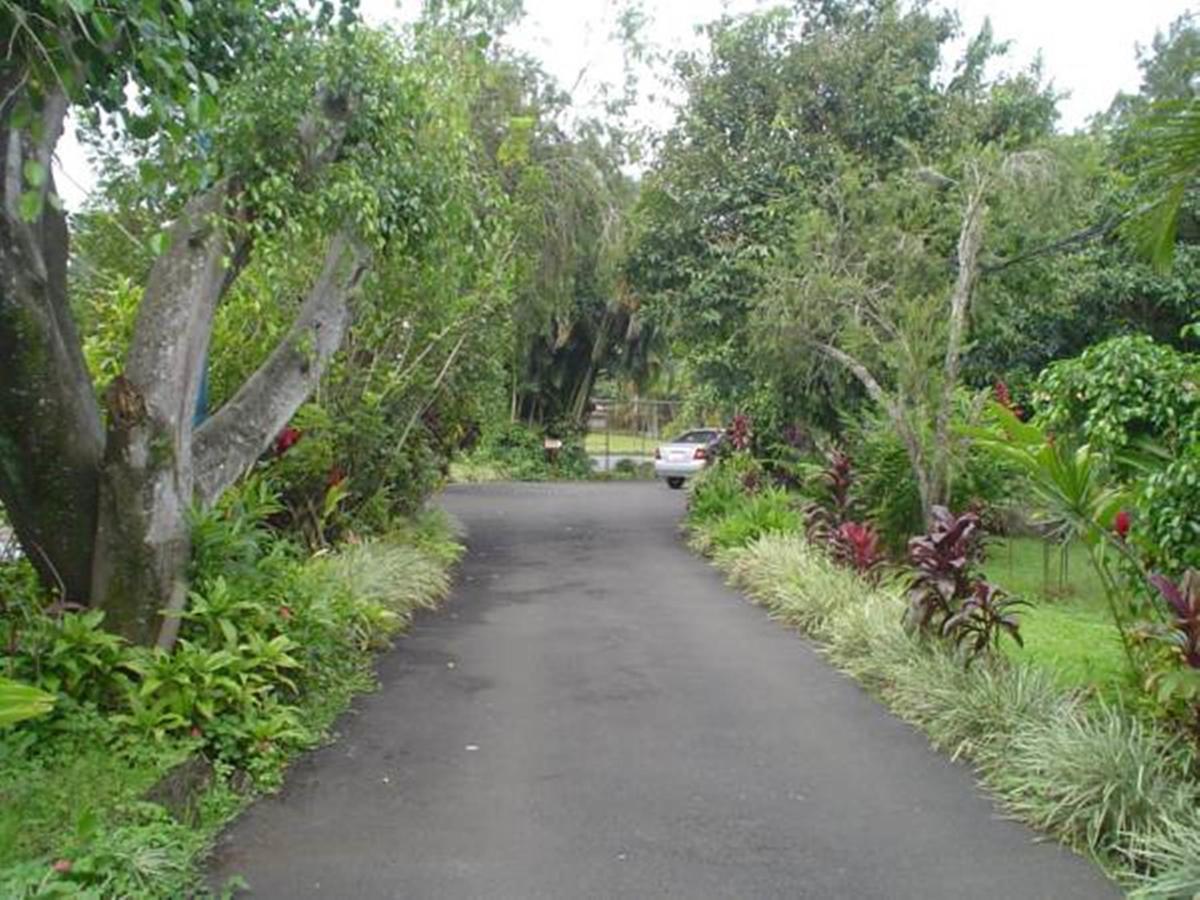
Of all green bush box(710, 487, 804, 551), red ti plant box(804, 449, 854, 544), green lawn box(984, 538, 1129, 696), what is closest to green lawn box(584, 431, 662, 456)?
green bush box(710, 487, 804, 551)

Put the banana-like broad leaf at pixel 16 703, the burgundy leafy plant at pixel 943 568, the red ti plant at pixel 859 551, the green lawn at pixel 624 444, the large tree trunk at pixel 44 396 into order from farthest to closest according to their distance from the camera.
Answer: the green lawn at pixel 624 444, the red ti plant at pixel 859 551, the burgundy leafy plant at pixel 943 568, the large tree trunk at pixel 44 396, the banana-like broad leaf at pixel 16 703

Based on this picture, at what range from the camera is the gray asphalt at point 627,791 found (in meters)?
4.52

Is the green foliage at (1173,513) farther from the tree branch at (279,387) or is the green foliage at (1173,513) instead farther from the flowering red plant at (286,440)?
the flowering red plant at (286,440)

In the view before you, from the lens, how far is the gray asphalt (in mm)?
4516

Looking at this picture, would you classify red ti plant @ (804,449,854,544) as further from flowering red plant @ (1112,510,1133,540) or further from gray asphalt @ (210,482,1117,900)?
flowering red plant @ (1112,510,1133,540)

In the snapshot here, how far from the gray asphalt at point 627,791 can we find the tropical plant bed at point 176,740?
0.83 feet

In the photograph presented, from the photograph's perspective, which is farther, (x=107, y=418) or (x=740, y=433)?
(x=740, y=433)

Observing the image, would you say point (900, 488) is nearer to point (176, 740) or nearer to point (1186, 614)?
point (1186, 614)

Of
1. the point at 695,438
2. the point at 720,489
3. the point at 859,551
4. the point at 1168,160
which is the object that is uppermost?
the point at 1168,160

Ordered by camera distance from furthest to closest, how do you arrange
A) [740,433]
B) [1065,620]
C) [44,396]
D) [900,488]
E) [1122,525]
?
1. [740,433]
2. [900,488]
3. [1065,620]
4. [1122,525]
5. [44,396]

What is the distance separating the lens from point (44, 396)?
18.7 ft

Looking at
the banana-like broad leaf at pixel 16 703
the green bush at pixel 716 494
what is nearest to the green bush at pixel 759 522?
the green bush at pixel 716 494

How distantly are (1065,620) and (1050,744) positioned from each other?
4.97m

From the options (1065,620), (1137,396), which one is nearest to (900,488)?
(1065,620)
